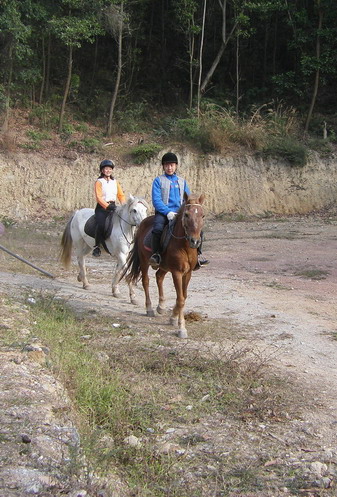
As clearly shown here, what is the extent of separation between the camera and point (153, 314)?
988 centimetres

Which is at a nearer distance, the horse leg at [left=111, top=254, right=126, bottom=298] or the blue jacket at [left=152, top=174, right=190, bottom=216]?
the blue jacket at [left=152, top=174, right=190, bottom=216]

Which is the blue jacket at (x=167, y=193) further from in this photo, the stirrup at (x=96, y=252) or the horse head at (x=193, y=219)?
the stirrup at (x=96, y=252)

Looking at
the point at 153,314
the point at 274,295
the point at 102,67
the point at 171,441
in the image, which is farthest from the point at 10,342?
the point at 102,67

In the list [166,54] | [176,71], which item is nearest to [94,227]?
[176,71]

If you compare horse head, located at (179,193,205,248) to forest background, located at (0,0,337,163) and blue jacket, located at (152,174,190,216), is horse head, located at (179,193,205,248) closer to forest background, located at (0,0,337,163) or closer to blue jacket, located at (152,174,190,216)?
blue jacket, located at (152,174,190,216)

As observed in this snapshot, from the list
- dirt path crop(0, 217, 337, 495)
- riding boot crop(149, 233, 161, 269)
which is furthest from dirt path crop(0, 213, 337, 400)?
riding boot crop(149, 233, 161, 269)

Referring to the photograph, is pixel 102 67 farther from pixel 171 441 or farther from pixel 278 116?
pixel 171 441

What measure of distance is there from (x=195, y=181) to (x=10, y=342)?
19.9 m

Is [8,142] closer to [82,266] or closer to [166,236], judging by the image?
[82,266]

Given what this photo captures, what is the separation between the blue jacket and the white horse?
1679 mm

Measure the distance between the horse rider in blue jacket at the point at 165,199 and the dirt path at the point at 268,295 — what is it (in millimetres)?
1152

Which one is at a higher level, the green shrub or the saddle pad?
the green shrub

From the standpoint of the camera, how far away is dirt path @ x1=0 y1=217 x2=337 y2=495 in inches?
294

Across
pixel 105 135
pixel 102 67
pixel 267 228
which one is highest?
pixel 102 67
